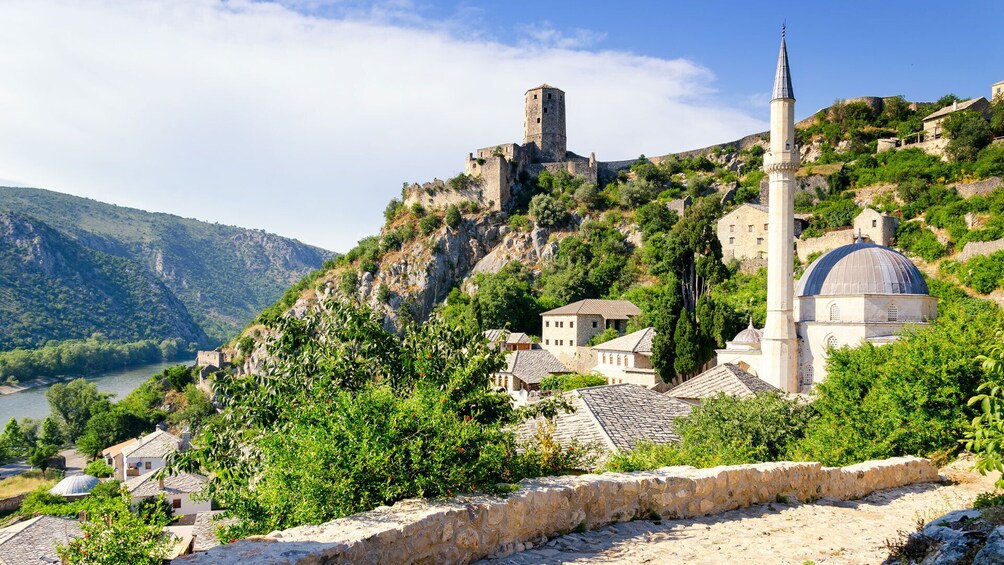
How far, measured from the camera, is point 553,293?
46625 mm

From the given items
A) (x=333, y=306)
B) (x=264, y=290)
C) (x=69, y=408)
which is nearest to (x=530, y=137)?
(x=69, y=408)

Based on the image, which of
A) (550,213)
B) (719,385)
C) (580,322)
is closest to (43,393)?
(550,213)

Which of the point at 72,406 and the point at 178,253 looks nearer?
the point at 72,406

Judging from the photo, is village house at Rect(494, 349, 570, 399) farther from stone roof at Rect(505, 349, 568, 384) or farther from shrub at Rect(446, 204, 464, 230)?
shrub at Rect(446, 204, 464, 230)

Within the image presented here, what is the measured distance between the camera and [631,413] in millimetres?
15008

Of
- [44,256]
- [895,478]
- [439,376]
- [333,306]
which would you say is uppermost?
[44,256]

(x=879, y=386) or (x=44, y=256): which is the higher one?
(x=44, y=256)

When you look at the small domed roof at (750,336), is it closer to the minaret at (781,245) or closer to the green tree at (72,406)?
the minaret at (781,245)

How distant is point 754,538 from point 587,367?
3194 cm

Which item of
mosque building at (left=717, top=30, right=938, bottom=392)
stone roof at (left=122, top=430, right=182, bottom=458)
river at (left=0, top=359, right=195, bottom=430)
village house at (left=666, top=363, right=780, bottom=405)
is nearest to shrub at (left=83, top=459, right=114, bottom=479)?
stone roof at (left=122, top=430, right=182, bottom=458)

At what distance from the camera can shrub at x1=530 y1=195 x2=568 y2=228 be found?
54594mm

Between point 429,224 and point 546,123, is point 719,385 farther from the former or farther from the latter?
point 546,123

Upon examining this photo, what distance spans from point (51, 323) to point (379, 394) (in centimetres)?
11367

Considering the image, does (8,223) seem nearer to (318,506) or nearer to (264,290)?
(264,290)
